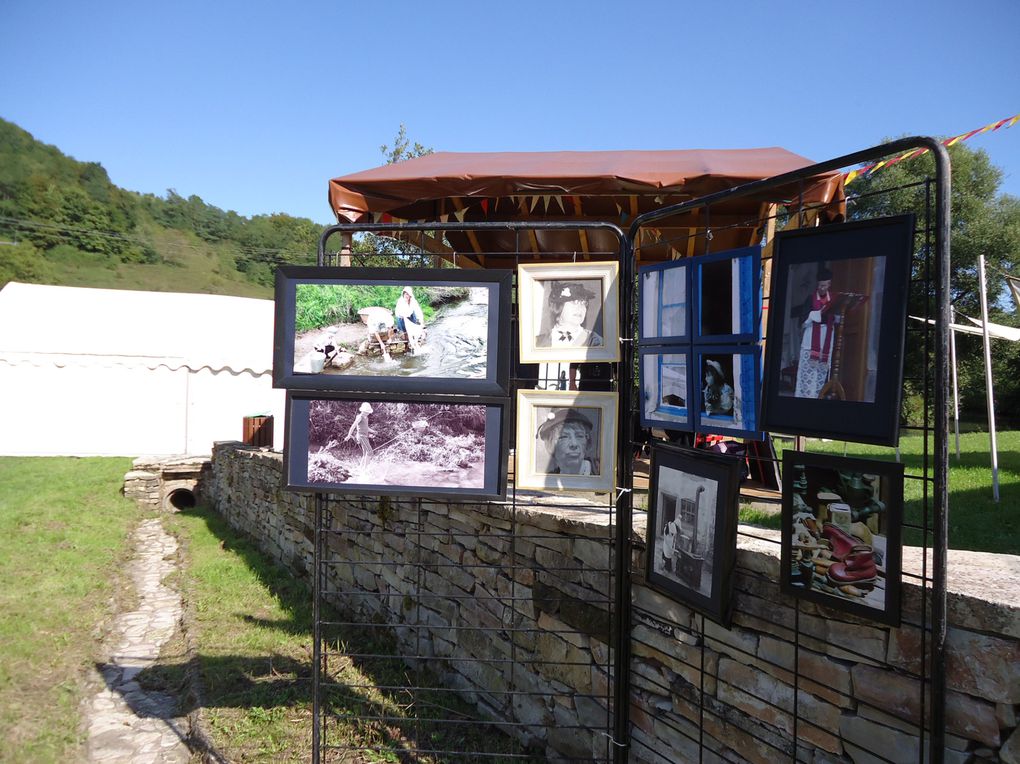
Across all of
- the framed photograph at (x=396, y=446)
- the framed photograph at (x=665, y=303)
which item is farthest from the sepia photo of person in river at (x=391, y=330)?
the framed photograph at (x=665, y=303)

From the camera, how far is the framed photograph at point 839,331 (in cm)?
156

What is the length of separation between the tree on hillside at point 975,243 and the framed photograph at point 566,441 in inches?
603

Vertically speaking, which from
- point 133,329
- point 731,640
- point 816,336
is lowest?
point 731,640

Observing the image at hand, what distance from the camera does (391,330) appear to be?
2.49 meters

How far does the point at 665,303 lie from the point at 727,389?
15.1 inches

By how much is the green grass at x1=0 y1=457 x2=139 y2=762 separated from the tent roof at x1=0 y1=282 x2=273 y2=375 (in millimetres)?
3213

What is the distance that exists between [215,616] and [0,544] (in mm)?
3775

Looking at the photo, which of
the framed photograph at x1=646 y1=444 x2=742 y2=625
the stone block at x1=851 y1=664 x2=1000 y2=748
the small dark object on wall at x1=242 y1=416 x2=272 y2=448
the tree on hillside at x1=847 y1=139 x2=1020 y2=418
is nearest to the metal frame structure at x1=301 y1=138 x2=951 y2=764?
the stone block at x1=851 y1=664 x2=1000 y2=748

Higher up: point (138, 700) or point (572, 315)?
point (572, 315)

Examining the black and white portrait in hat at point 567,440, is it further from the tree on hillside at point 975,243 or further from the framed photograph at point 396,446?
the tree on hillside at point 975,243

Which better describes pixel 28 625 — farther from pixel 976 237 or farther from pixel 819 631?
pixel 976 237

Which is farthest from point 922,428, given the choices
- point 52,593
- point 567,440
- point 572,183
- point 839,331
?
point 52,593

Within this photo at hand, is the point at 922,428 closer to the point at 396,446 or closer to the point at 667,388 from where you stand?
the point at 667,388

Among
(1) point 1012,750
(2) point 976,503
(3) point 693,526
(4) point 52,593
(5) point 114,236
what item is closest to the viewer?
(1) point 1012,750
